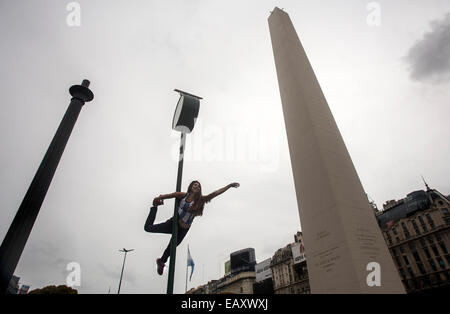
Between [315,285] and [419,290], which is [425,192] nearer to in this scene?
[419,290]

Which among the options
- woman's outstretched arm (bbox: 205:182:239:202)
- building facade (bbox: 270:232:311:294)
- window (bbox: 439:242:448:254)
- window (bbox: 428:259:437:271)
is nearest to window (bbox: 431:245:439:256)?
window (bbox: 439:242:448:254)

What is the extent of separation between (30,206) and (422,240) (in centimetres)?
6970

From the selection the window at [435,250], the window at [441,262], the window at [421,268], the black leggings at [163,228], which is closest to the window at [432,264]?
the window at [441,262]

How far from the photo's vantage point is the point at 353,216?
7.52m

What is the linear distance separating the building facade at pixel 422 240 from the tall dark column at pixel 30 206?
6415cm

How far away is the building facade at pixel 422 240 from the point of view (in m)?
48.8

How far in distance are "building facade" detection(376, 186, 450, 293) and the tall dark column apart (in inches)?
2526

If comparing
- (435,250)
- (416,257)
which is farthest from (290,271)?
(435,250)

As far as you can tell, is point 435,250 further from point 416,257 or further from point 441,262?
point 416,257

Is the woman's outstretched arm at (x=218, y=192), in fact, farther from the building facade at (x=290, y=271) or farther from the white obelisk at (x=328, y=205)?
the building facade at (x=290, y=271)

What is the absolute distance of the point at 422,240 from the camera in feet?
174
